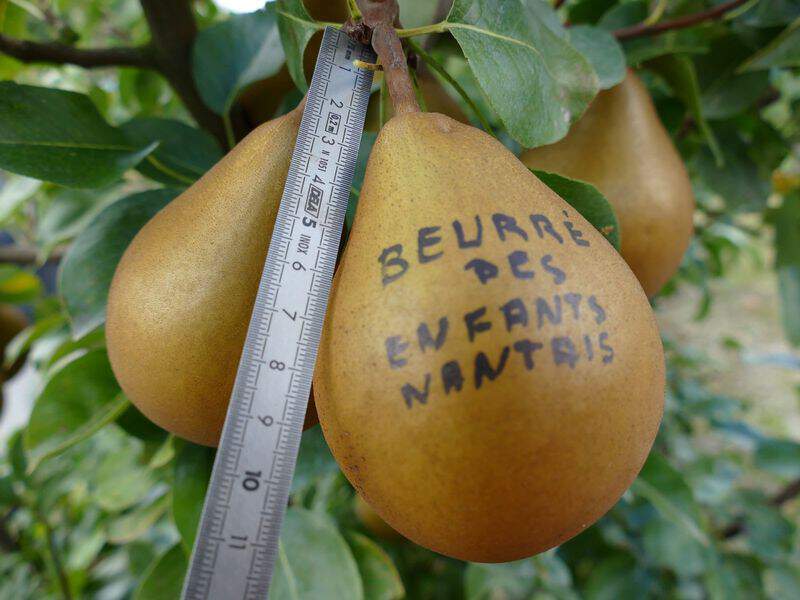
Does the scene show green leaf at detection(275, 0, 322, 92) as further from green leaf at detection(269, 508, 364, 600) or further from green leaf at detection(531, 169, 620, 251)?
green leaf at detection(269, 508, 364, 600)

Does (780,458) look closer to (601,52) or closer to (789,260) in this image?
(789,260)

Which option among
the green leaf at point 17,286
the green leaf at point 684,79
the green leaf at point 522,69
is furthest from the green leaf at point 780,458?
the green leaf at point 17,286

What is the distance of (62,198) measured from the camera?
1015 millimetres

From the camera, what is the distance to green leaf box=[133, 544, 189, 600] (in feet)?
2.49

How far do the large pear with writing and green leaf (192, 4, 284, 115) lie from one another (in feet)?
1.45

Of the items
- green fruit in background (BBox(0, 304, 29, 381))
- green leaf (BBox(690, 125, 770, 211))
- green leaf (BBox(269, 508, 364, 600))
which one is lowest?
green fruit in background (BBox(0, 304, 29, 381))

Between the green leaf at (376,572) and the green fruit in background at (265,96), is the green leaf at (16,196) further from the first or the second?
the green leaf at (376,572)

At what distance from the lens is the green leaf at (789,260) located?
1.26 m

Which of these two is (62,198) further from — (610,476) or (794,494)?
(794,494)

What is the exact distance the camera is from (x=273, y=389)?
0.46m

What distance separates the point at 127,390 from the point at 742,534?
1366mm

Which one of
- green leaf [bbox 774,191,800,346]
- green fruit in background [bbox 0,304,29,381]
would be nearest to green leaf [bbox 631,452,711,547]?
green leaf [bbox 774,191,800,346]

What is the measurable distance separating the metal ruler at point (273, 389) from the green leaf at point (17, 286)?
4.05 feet

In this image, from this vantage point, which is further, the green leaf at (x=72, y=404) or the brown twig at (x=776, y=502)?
the brown twig at (x=776, y=502)
